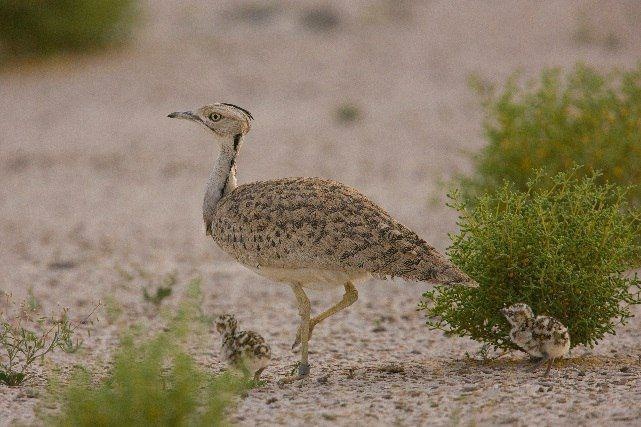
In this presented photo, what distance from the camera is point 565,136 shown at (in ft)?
25.5

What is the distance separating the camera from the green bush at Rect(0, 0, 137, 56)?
54.3ft

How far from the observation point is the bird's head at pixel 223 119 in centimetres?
575

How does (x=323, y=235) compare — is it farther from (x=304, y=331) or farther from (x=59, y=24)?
(x=59, y=24)

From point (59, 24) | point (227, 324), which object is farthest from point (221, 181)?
point (59, 24)

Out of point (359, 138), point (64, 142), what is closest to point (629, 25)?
point (359, 138)

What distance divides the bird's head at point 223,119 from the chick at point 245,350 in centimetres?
123

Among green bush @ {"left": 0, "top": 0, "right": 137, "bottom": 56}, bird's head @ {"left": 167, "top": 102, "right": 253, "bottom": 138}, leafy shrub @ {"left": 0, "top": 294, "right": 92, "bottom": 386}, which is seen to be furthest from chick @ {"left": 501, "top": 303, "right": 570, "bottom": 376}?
green bush @ {"left": 0, "top": 0, "right": 137, "bottom": 56}

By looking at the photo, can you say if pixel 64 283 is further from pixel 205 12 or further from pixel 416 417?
pixel 205 12

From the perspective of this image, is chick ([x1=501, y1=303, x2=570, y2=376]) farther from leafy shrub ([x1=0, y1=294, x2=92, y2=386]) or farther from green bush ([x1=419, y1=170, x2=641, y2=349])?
leafy shrub ([x1=0, y1=294, x2=92, y2=386])

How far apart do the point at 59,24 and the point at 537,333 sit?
1336 centimetres

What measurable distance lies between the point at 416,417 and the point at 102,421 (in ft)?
4.56

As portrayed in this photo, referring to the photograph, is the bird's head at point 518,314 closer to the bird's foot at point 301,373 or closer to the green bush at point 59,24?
the bird's foot at point 301,373

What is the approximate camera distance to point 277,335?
6.67m

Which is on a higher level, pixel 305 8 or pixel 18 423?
pixel 305 8
